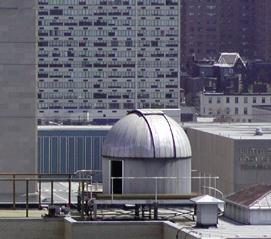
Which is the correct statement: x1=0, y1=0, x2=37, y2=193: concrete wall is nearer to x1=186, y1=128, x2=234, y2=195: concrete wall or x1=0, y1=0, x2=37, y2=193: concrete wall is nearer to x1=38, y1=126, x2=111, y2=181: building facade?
x1=186, y1=128, x2=234, y2=195: concrete wall

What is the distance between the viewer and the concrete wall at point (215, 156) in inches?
3189

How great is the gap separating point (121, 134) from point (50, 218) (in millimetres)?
2656

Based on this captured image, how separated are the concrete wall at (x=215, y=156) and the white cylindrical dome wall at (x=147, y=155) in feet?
103

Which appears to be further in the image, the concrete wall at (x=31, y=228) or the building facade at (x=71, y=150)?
the building facade at (x=71, y=150)

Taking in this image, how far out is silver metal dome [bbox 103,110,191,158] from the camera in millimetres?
46219

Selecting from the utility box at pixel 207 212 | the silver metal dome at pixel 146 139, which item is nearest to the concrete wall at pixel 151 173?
the silver metal dome at pixel 146 139

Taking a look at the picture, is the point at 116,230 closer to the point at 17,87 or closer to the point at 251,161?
the point at 17,87


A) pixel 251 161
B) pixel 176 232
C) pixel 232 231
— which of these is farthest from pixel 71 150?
pixel 232 231

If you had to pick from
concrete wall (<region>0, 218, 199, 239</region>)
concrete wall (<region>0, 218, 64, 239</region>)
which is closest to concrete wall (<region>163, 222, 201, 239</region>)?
concrete wall (<region>0, 218, 199, 239</region>)

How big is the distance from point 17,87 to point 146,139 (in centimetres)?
1148

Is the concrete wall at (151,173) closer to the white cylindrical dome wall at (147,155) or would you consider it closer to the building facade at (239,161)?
the white cylindrical dome wall at (147,155)

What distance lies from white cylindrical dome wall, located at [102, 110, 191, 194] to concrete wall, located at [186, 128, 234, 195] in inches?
1234

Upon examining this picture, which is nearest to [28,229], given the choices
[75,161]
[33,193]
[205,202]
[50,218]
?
[50,218]

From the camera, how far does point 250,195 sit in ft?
148
